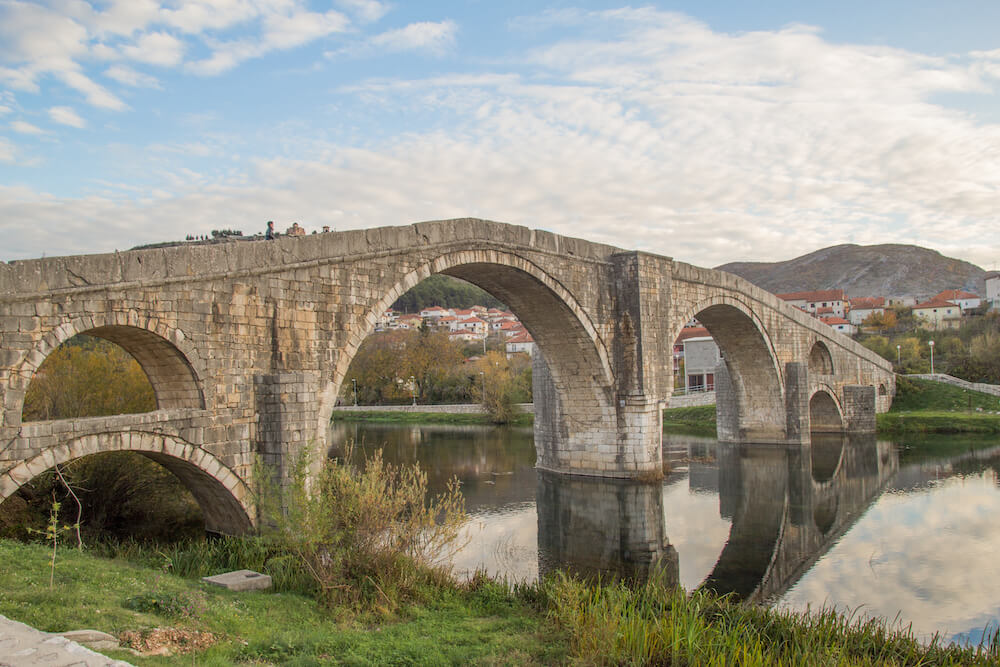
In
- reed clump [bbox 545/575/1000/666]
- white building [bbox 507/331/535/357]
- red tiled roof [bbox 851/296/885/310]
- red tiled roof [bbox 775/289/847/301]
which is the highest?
red tiled roof [bbox 775/289/847/301]

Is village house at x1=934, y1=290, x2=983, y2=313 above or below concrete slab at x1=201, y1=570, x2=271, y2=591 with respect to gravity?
above

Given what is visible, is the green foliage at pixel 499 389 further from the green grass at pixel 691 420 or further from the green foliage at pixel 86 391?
the green foliage at pixel 86 391

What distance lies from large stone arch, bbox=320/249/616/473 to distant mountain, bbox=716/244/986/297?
95727 millimetres

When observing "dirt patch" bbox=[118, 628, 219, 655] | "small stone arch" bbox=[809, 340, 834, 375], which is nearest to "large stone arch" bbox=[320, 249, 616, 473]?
"dirt patch" bbox=[118, 628, 219, 655]

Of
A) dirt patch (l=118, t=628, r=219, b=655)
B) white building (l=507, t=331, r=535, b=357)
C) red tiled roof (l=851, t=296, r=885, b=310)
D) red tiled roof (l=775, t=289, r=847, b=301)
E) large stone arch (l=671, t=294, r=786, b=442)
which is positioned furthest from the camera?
red tiled roof (l=775, t=289, r=847, b=301)

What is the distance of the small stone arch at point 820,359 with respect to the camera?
83.4 feet

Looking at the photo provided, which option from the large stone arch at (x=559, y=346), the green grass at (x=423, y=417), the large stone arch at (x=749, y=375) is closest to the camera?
the large stone arch at (x=559, y=346)

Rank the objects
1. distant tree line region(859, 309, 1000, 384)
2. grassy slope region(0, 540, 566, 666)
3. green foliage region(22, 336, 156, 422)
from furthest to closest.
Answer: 1. distant tree line region(859, 309, 1000, 384)
2. green foliage region(22, 336, 156, 422)
3. grassy slope region(0, 540, 566, 666)

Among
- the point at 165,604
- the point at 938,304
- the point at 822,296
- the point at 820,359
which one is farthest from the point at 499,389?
the point at 822,296

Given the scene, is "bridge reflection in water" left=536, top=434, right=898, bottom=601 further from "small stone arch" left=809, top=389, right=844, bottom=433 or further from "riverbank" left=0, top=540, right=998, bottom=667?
"small stone arch" left=809, top=389, right=844, bottom=433

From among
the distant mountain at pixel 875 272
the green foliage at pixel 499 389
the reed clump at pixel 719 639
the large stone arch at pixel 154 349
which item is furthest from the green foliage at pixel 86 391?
the distant mountain at pixel 875 272

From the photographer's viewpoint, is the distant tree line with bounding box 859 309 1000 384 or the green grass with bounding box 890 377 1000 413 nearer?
the green grass with bounding box 890 377 1000 413

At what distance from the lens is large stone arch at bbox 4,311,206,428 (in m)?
7.02

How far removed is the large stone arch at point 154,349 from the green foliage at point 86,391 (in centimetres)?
404
